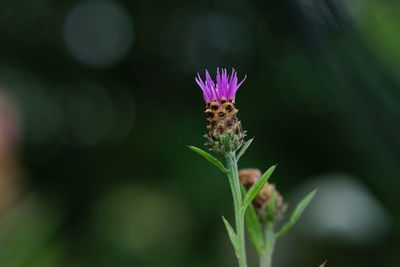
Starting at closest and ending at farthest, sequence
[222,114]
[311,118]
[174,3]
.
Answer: [222,114], [311,118], [174,3]

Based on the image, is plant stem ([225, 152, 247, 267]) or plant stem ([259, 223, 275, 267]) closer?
plant stem ([225, 152, 247, 267])

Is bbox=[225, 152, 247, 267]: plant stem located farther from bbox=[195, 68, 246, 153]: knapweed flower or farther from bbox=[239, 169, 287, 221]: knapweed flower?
bbox=[239, 169, 287, 221]: knapweed flower

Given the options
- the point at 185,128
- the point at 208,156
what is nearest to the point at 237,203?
the point at 208,156

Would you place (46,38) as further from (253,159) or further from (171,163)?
(253,159)

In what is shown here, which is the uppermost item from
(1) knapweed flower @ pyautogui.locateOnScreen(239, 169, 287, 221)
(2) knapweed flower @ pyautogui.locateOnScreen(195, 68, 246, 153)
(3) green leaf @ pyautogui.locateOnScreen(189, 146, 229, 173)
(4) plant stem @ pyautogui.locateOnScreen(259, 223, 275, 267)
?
(2) knapweed flower @ pyautogui.locateOnScreen(195, 68, 246, 153)

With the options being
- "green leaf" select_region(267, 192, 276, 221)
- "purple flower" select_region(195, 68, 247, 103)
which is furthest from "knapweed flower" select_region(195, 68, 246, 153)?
"green leaf" select_region(267, 192, 276, 221)

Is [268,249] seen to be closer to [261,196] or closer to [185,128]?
[261,196]

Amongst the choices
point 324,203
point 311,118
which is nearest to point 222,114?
point 324,203
